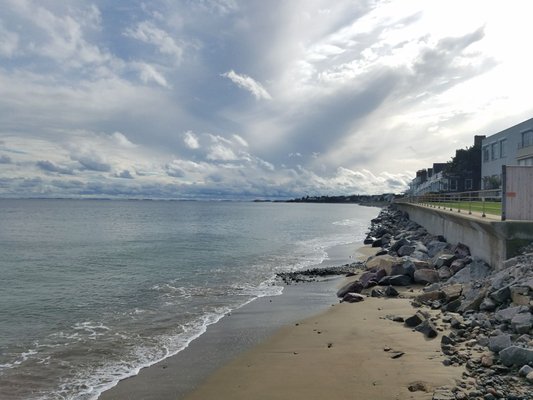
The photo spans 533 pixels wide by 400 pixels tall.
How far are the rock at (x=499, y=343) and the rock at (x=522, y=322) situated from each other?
1.61 feet

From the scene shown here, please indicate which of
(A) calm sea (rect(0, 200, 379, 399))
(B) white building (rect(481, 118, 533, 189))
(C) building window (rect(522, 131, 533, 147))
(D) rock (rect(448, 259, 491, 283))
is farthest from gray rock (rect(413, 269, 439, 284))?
(C) building window (rect(522, 131, 533, 147))

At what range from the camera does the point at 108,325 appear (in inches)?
458

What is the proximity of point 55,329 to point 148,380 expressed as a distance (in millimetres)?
4733

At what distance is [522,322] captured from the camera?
711cm

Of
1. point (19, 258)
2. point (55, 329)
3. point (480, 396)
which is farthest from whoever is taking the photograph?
point (19, 258)

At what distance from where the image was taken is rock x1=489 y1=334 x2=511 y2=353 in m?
6.56

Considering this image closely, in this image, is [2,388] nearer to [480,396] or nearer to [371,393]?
[371,393]

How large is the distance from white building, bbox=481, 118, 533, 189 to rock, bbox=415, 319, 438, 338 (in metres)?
31.8

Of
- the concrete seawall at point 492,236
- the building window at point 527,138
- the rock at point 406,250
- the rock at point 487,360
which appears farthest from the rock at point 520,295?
the building window at point 527,138

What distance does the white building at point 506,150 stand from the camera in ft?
124

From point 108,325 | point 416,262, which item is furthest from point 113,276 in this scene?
point 416,262

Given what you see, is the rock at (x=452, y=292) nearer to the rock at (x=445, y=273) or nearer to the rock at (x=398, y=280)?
the rock at (x=445, y=273)

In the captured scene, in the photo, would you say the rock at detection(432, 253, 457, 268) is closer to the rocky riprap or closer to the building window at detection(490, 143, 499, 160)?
the rocky riprap

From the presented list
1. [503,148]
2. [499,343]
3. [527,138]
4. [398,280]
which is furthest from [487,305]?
[503,148]
